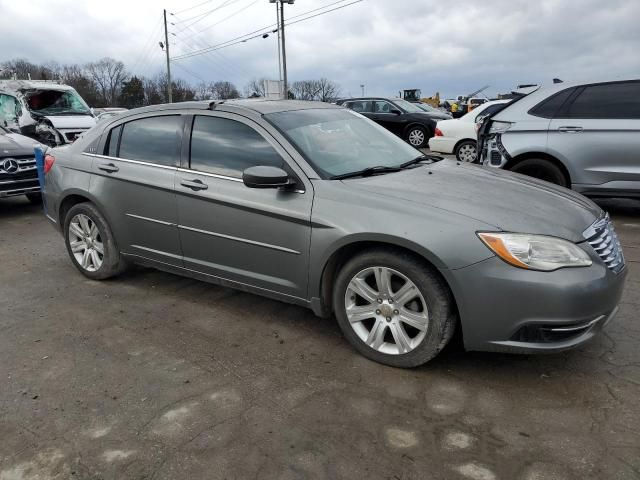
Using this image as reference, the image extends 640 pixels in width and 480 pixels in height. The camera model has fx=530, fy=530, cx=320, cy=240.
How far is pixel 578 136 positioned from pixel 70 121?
10.4 metres

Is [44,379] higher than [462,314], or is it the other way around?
[462,314]

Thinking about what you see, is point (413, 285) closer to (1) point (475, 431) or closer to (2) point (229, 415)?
(1) point (475, 431)

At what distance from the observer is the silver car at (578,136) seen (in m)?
6.00

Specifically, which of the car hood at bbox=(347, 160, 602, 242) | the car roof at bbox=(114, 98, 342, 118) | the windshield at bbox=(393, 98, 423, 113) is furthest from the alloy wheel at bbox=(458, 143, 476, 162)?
the car hood at bbox=(347, 160, 602, 242)

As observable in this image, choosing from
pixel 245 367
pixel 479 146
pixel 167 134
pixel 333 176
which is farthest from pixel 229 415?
pixel 479 146

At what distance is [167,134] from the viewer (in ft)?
13.4

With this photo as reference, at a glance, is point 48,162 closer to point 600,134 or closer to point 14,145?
point 14,145

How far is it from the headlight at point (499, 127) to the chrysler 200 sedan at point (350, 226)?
2849 mm

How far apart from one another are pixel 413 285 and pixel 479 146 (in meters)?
4.63

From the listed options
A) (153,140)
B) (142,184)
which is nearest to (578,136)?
(153,140)

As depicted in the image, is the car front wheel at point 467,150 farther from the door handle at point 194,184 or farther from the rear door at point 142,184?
the door handle at point 194,184

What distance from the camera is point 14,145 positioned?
307 inches

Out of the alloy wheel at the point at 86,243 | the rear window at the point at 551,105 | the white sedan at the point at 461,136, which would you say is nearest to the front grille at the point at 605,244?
the rear window at the point at 551,105

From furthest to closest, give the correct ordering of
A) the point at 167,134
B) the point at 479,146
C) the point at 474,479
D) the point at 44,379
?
the point at 479,146 < the point at 167,134 < the point at 44,379 < the point at 474,479
